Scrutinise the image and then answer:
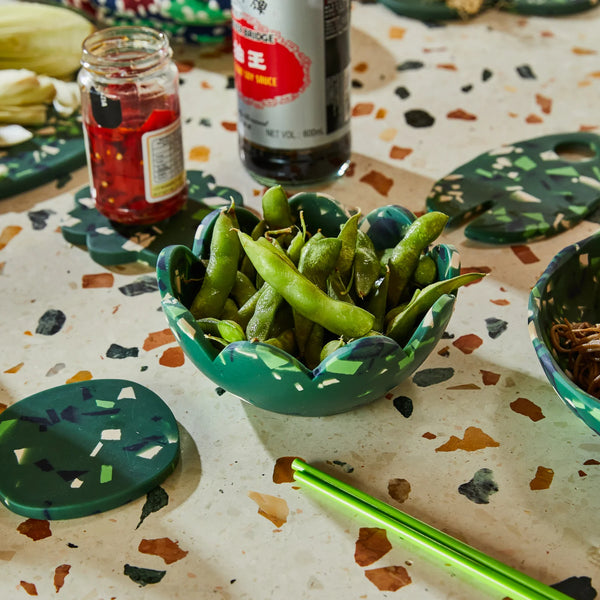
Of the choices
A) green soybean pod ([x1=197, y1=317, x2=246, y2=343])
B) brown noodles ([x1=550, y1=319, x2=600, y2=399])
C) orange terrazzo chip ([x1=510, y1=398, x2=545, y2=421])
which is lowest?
orange terrazzo chip ([x1=510, y1=398, x2=545, y2=421])

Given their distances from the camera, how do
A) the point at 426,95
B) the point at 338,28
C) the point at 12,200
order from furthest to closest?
1. the point at 426,95
2. the point at 12,200
3. the point at 338,28

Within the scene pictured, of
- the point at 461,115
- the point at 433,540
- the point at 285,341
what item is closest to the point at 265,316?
the point at 285,341

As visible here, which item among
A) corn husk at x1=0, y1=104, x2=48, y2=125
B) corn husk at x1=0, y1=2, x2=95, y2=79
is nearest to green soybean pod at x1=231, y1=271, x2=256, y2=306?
corn husk at x1=0, y1=104, x2=48, y2=125

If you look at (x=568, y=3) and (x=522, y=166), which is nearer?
(x=522, y=166)

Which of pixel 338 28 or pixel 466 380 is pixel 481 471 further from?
pixel 338 28

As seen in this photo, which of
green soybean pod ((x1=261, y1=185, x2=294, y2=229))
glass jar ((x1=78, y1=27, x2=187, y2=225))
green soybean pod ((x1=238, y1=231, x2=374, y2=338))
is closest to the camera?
green soybean pod ((x1=238, y1=231, x2=374, y2=338))

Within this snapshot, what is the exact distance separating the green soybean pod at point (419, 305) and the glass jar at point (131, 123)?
0.37m

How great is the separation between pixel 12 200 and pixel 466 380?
0.63m

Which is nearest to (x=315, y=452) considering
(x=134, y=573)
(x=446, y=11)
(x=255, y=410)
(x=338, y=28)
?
(x=255, y=410)

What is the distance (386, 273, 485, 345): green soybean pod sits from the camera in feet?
2.45

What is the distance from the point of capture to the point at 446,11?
1.50 meters

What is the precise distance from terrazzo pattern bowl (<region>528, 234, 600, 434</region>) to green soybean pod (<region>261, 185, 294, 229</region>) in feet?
0.81

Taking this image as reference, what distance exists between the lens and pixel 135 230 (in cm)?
105

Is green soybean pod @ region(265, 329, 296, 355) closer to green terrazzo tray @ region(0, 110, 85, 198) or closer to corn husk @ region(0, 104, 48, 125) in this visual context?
green terrazzo tray @ region(0, 110, 85, 198)
